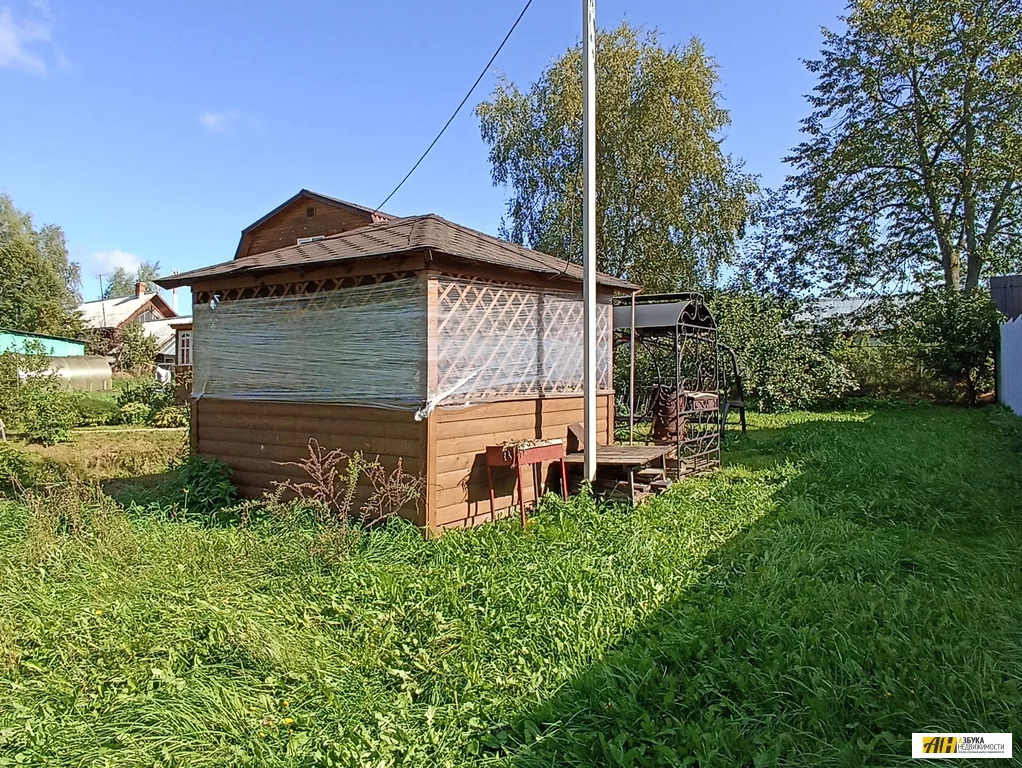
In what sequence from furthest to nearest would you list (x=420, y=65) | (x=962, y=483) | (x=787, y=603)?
Result: (x=420, y=65)
(x=962, y=483)
(x=787, y=603)

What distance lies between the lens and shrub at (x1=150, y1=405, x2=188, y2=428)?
49.0ft

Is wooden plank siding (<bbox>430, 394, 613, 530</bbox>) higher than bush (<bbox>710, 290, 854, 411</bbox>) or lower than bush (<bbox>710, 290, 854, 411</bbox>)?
lower

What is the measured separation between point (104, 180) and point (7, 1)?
7.96 meters

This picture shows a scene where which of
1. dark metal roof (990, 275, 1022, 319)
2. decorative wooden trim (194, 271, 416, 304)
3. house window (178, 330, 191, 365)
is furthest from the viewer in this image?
house window (178, 330, 191, 365)

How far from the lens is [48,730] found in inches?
97.2

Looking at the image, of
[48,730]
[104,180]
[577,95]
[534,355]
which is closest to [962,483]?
[534,355]

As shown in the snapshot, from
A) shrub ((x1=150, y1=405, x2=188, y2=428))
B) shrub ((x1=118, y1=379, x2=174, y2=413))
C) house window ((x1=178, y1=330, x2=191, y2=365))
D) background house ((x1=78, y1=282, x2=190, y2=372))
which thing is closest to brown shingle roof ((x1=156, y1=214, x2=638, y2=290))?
shrub ((x1=150, y1=405, x2=188, y2=428))

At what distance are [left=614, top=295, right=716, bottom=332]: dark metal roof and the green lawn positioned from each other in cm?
287

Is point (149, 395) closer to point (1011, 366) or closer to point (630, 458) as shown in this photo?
point (630, 458)

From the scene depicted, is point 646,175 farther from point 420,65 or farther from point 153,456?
point 153,456

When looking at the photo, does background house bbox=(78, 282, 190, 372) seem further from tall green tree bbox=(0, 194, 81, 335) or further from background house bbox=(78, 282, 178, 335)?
tall green tree bbox=(0, 194, 81, 335)

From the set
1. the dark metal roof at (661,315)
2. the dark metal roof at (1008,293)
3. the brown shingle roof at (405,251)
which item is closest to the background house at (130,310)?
the brown shingle roof at (405,251)

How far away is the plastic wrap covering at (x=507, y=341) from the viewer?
511 cm

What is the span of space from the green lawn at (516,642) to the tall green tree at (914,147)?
15259 millimetres
